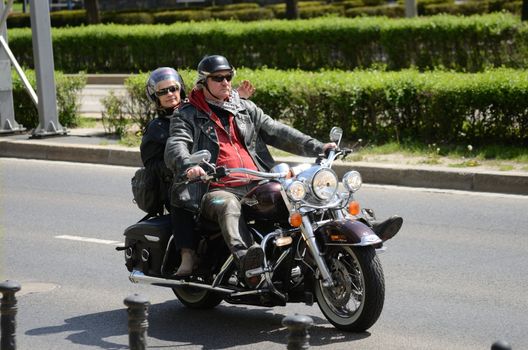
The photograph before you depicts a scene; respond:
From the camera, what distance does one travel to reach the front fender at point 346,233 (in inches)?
251

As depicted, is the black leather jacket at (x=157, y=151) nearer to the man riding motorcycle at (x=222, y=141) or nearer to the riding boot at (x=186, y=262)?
the man riding motorcycle at (x=222, y=141)

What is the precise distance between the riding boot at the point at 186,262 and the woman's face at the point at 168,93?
1.12m

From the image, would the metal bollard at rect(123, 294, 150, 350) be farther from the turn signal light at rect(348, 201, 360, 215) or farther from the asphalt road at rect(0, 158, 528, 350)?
the turn signal light at rect(348, 201, 360, 215)

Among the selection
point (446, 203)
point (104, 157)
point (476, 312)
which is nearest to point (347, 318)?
point (476, 312)

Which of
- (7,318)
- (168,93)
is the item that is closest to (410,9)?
(168,93)

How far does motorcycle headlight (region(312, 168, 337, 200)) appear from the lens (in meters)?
6.49

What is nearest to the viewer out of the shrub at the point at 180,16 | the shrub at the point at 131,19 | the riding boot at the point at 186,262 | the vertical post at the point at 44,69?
the riding boot at the point at 186,262

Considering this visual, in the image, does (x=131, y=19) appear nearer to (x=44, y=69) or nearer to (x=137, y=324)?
(x=44, y=69)

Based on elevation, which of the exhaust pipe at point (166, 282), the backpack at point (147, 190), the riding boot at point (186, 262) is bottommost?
the exhaust pipe at point (166, 282)

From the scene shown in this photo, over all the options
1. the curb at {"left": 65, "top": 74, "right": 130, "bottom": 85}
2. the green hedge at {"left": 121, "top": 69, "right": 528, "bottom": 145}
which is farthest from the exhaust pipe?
the curb at {"left": 65, "top": 74, "right": 130, "bottom": 85}

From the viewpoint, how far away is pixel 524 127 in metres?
Answer: 13.0

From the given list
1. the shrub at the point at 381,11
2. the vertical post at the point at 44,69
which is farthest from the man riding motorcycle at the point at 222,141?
the shrub at the point at 381,11

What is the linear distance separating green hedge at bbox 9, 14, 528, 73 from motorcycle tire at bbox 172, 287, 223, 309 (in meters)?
10.5

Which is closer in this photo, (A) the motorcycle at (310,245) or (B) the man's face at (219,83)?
(A) the motorcycle at (310,245)
